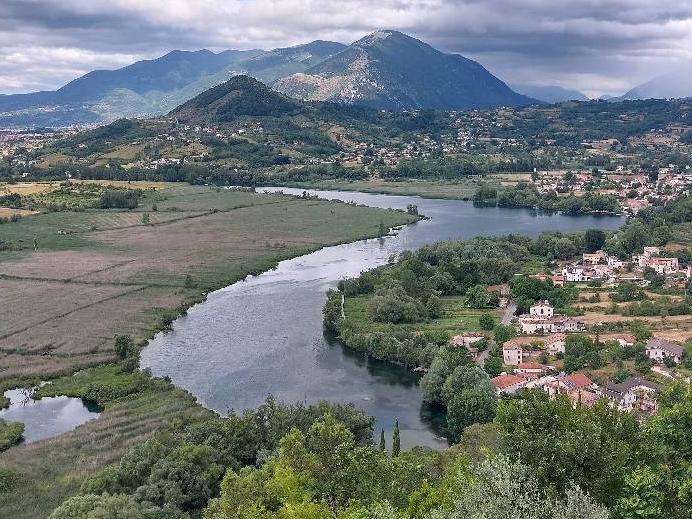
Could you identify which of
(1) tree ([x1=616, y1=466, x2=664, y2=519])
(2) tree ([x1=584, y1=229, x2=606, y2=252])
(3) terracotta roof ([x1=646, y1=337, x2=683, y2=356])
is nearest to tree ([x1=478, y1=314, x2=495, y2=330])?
(3) terracotta roof ([x1=646, y1=337, x2=683, y2=356])

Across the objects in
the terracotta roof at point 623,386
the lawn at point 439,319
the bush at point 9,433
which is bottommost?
the bush at point 9,433

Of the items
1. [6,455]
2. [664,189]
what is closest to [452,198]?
[664,189]

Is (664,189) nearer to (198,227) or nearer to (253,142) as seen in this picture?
(198,227)

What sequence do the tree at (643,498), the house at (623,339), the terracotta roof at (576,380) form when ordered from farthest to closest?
the house at (623,339) < the terracotta roof at (576,380) < the tree at (643,498)

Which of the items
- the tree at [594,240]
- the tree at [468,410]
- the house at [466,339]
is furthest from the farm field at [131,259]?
the tree at [594,240]

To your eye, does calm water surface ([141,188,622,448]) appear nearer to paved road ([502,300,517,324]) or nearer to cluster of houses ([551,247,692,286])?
paved road ([502,300,517,324])

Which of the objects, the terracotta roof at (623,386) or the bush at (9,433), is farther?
the terracotta roof at (623,386)

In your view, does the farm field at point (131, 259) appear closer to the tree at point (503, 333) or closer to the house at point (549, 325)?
the tree at point (503, 333)
